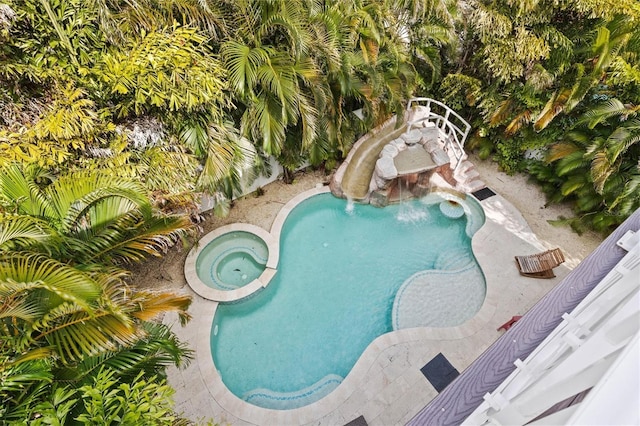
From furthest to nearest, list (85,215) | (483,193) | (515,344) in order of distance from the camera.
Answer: (483,193), (515,344), (85,215)

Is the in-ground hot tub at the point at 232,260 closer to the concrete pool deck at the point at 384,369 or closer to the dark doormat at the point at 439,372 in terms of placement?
the concrete pool deck at the point at 384,369

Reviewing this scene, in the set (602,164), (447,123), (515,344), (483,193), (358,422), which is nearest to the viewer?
(515,344)

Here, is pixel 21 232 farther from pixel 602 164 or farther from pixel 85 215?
pixel 602 164


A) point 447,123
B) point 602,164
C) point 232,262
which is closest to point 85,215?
point 232,262

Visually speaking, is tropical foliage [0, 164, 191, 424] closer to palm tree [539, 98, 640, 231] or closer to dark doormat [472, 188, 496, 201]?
dark doormat [472, 188, 496, 201]

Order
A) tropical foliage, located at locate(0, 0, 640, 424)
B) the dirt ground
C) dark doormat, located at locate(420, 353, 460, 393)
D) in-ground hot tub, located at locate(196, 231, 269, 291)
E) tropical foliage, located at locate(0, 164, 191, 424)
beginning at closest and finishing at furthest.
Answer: tropical foliage, located at locate(0, 164, 191, 424) → tropical foliage, located at locate(0, 0, 640, 424) → dark doormat, located at locate(420, 353, 460, 393) → the dirt ground → in-ground hot tub, located at locate(196, 231, 269, 291)

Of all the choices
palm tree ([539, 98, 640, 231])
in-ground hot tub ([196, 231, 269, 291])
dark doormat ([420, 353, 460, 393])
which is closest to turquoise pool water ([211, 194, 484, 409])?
in-ground hot tub ([196, 231, 269, 291])

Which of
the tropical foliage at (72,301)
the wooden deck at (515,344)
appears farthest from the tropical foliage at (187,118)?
the wooden deck at (515,344)
